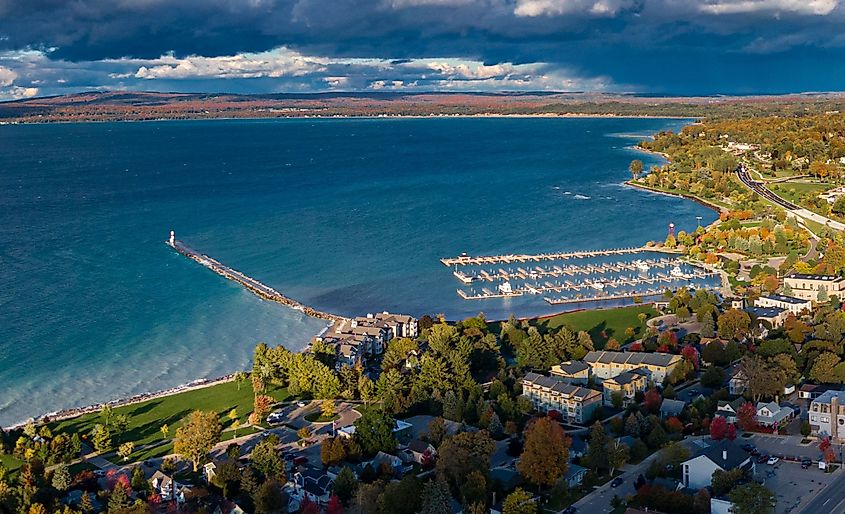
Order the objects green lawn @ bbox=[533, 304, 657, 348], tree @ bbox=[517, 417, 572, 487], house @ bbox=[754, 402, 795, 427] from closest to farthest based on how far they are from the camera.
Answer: tree @ bbox=[517, 417, 572, 487] → house @ bbox=[754, 402, 795, 427] → green lawn @ bbox=[533, 304, 657, 348]

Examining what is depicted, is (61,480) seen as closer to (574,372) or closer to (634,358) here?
(574,372)

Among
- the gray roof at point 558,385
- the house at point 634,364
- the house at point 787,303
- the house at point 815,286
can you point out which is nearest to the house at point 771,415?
the house at point 634,364

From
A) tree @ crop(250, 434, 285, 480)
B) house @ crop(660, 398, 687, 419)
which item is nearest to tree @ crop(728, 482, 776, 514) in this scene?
house @ crop(660, 398, 687, 419)

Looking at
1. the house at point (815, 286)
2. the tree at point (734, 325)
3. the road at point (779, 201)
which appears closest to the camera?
the tree at point (734, 325)

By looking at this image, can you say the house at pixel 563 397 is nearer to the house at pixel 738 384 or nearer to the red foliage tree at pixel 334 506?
the house at pixel 738 384

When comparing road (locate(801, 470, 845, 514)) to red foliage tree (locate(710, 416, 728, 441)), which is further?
red foliage tree (locate(710, 416, 728, 441))

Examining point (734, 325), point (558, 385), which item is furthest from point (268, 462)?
point (734, 325)

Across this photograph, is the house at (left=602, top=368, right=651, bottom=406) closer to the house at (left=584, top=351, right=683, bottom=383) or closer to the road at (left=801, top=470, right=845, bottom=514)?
the house at (left=584, top=351, right=683, bottom=383)
